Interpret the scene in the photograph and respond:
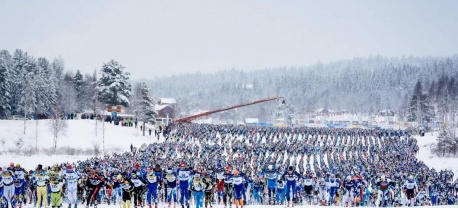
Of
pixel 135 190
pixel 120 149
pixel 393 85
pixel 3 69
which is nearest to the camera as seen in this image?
pixel 135 190

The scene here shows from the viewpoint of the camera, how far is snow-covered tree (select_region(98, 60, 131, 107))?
66312mm

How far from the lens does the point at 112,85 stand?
66438 millimetres

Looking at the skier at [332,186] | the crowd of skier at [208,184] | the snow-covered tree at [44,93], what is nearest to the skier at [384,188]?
the crowd of skier at [208,184]

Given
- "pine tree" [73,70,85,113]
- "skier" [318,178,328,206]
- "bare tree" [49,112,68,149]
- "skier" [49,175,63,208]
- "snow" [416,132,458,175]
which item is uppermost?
"pine tree" [73,70,85,113]

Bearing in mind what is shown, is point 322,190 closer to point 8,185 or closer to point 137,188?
point 137,188

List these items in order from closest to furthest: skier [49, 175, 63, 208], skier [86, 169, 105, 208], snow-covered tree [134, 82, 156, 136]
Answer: skier [49, 175, 63, 208] < skier [86, 169, 105, 208] < snow-covered tree [134, 82, 156, 136]

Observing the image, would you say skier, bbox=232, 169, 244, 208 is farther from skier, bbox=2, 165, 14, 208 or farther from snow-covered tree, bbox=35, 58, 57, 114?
snow-covered tree, bbox=35, 58, 57, 114

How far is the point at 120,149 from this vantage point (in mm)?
51906

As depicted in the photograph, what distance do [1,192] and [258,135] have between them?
45111 millimetres

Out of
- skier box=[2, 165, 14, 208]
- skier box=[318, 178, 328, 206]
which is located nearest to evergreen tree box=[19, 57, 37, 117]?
skier box=[2, 165, 14, 208]

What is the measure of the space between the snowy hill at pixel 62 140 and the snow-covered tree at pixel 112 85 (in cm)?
536

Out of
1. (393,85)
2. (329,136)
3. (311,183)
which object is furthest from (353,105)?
(311,183)

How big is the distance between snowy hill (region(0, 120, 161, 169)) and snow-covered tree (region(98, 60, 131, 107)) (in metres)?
5.36

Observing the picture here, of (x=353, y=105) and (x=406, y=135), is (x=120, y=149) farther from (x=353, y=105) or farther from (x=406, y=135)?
(x=353, y=105)
